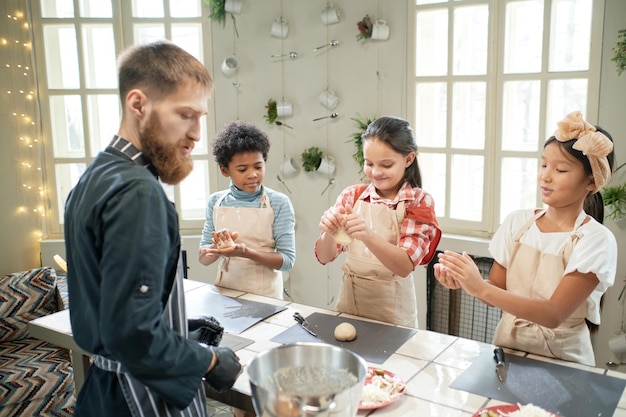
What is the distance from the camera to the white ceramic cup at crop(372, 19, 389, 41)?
345cm

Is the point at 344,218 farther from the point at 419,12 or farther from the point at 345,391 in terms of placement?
the point at 419,12

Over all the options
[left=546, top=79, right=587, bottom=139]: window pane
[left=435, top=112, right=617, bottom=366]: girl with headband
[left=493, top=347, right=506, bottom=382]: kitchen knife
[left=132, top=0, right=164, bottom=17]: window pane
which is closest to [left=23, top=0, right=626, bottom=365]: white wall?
[left=132, top=0, right=164, bottom=17]: window pane

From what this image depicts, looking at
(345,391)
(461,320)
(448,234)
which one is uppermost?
(345,391)

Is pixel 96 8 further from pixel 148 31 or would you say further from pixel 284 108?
pixel 284 108

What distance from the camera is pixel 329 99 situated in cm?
367

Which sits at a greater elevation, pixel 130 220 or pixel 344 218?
pixel 130 220

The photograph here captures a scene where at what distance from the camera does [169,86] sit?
3.89ft

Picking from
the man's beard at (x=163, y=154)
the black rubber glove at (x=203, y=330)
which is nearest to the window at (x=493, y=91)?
the black rubber glove at (x=203, y=330)

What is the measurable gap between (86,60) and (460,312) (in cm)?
297

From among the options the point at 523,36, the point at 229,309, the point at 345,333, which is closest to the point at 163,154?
the point at 345,333

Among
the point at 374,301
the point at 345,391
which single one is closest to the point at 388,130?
the point at 374,301

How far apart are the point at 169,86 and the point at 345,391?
0.72 m

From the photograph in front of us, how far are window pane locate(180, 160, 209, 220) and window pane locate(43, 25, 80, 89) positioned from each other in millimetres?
977

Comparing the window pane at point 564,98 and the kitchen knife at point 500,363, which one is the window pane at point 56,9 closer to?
the window pane at point 564,98
